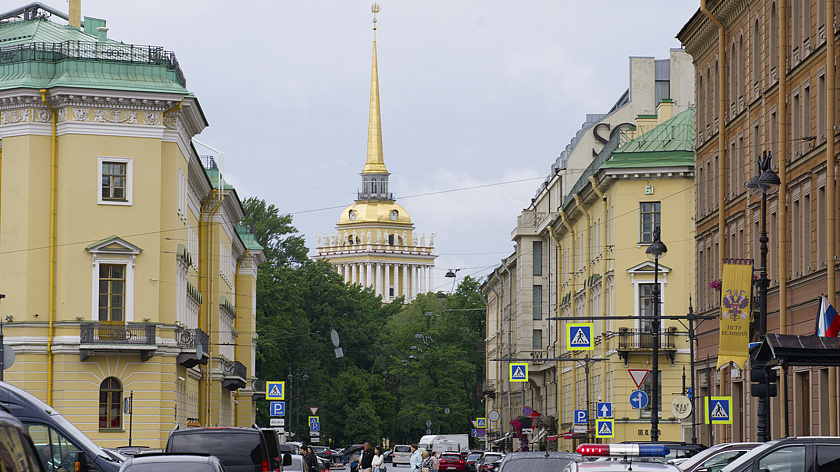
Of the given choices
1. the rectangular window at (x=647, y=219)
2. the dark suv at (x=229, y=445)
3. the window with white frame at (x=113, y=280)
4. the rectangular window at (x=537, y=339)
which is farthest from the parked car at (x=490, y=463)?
the rectangular window at (x=537, y=339)

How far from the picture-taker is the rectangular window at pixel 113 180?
165ft

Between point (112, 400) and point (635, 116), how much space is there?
36774 mm

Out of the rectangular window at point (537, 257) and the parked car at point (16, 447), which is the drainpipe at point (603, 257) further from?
the parked car at point (16, 447)

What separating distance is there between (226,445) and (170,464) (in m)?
5.59

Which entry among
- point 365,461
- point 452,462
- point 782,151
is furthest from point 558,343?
point 782,151

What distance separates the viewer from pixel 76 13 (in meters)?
Result: 60.2

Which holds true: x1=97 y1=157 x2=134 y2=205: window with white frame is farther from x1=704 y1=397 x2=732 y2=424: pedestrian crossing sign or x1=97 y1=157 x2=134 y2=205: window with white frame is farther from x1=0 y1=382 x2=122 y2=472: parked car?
x1=0 y1=382 x2=122 y2=472: parked car

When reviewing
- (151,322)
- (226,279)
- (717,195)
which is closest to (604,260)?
(717,195)

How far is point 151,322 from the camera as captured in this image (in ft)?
165

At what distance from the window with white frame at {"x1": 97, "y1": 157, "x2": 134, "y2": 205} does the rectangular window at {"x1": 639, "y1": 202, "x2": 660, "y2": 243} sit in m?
20.9

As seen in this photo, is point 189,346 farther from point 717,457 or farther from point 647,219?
point 717,457

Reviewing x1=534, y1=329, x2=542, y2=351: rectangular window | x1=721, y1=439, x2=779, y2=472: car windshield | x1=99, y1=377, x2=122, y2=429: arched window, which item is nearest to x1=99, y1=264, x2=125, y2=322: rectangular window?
x1=99, y1=377, x2=122, y2=429: arched window

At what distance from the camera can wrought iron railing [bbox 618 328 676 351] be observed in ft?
188

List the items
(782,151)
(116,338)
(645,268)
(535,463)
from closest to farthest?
(535,463) → (782,151) → (116,338) → (645,268)
